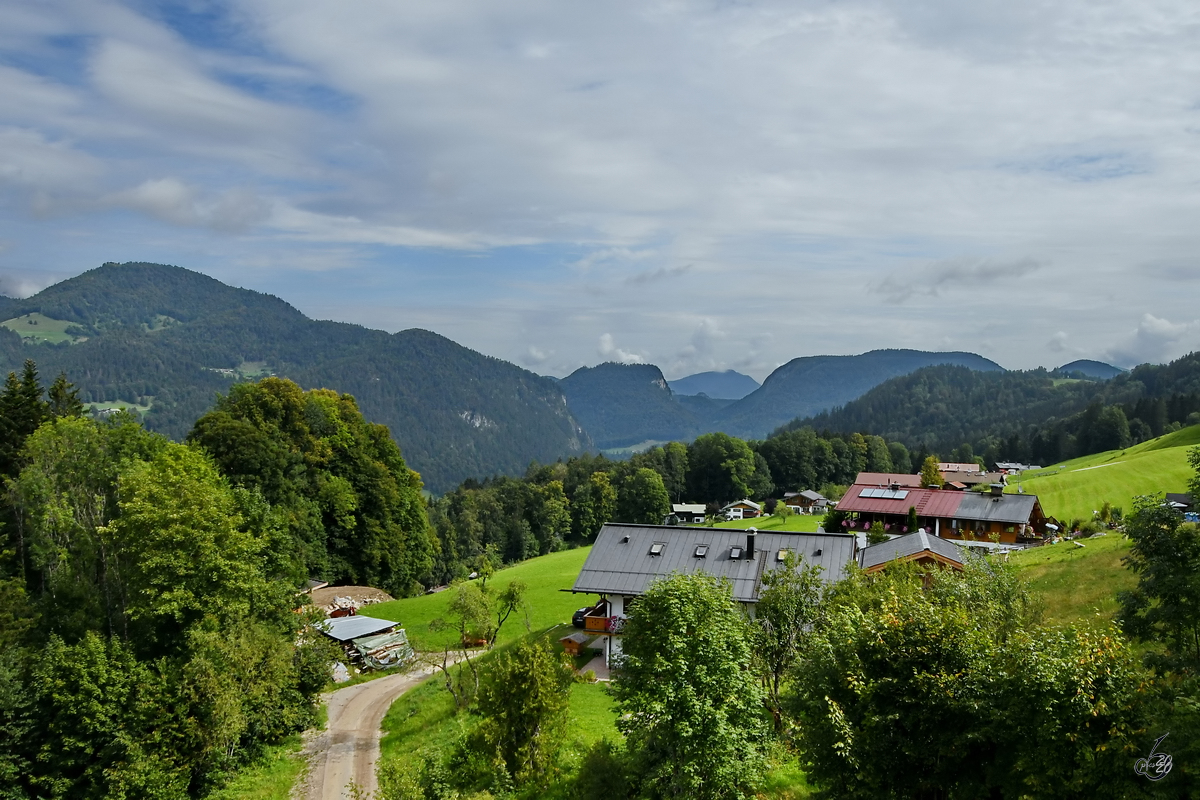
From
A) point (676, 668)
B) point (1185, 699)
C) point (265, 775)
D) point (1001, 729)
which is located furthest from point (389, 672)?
point (1185, 699)

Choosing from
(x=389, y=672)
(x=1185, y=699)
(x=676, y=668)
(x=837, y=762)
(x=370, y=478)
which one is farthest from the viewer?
(x=370, y=478)

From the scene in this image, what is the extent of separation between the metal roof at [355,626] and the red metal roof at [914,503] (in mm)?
46394

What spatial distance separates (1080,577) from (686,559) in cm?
1939

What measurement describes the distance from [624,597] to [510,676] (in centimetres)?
1661

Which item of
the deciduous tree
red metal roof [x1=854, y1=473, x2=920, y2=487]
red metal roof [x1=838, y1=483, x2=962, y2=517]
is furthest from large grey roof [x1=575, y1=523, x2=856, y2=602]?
red metal roof [x1=854, y1=473, x2=920, y2=487]

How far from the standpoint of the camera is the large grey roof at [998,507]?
62594 millimetres

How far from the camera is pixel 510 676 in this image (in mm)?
23234

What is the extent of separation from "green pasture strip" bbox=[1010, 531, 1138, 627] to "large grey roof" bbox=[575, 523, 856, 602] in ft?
29.8

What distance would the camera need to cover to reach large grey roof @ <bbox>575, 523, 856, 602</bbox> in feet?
125

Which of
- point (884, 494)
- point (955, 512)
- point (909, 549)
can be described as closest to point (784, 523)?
point (884, 494)

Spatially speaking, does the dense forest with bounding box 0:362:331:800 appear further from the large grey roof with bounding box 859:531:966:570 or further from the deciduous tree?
the large grey roof with bounding box 859:531:966:570

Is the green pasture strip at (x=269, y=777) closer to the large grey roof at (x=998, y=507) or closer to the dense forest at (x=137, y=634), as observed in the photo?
the dense forest at (x=137, y=634)

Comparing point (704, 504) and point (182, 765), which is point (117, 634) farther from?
point (704, 504)

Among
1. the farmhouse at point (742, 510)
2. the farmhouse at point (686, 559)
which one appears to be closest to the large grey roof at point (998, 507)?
the farmhouse at point (686, 559)
